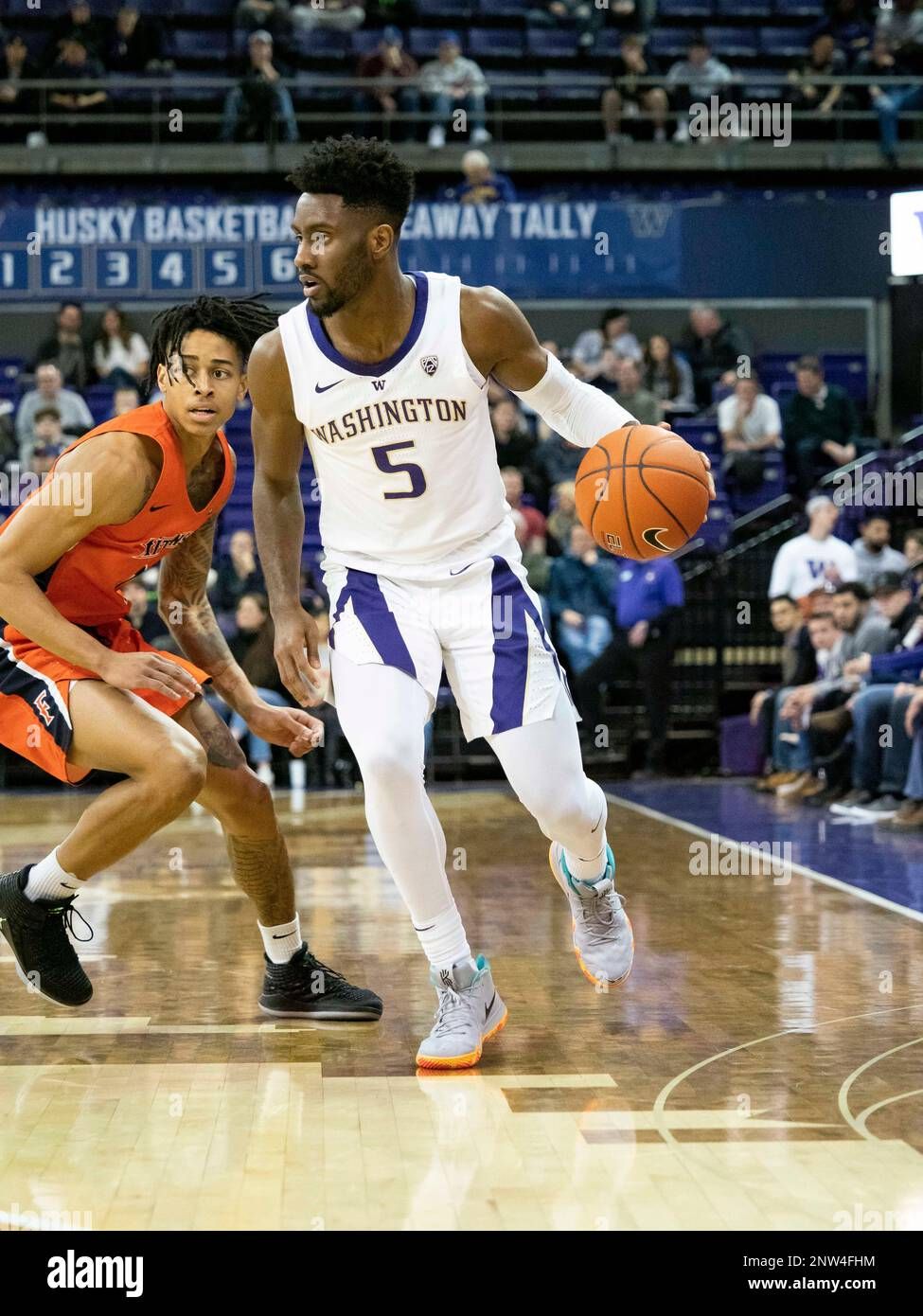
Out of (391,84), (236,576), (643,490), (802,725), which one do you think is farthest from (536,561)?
(643,490)

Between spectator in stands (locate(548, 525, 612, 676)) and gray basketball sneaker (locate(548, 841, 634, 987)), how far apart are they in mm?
7451

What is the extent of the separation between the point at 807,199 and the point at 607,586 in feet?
17.3

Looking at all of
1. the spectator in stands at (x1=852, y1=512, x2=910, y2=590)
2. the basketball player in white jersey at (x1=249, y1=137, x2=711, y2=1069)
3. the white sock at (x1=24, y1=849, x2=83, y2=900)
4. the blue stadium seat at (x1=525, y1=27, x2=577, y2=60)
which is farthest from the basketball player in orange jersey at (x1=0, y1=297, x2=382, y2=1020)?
the blue stadium seat at (x1=525, y1=27, x2=577, y2=60)

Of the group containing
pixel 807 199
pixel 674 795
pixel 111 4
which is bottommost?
pixel 674 795

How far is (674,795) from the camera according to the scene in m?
10.8

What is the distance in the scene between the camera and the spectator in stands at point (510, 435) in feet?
42.4

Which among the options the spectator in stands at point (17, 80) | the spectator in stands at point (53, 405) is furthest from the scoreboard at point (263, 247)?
the spectator in stands at point (53, 405)

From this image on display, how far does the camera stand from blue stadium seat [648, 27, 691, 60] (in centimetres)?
1722

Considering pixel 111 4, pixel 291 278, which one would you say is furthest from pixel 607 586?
pixel 111 4

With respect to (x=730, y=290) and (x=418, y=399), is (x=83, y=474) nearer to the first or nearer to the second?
(x=418, y=399)

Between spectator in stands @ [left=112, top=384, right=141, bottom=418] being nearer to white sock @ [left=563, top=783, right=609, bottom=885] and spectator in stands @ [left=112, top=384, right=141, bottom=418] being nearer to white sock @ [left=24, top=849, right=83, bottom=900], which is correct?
white sock @ [left=24, top=849, right=83, bottom=900]

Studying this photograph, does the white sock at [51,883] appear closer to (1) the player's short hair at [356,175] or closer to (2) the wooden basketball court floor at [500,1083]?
(2) the wooden basketball court floor at [500,1083]

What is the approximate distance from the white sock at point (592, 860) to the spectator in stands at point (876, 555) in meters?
7.28

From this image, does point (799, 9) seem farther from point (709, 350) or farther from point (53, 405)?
point (53, 405)
